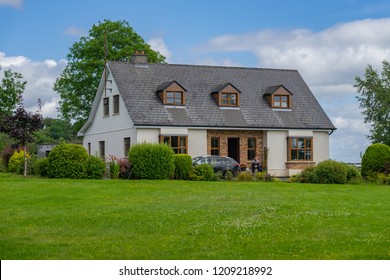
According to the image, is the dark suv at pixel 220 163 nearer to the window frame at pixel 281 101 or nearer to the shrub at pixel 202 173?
the shrub at pixel 202 173

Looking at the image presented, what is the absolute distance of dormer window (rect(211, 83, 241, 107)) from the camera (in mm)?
49406

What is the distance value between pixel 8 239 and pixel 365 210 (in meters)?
10.5

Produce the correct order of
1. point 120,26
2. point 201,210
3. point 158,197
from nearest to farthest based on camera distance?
point 201,210, point 158,197, point 120,26

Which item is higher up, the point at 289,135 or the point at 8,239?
the point at 289,135

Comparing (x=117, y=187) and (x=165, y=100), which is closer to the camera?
(x=117, y=187)

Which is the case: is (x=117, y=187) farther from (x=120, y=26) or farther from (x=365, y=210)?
(x=120, y=26)

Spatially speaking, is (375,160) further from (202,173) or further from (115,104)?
(115,104)

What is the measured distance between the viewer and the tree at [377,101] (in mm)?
70875

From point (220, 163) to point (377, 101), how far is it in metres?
33.3

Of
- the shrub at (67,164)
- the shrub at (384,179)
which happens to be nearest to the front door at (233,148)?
the shrub at (384,179)

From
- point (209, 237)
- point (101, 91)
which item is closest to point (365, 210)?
point (209, 237)

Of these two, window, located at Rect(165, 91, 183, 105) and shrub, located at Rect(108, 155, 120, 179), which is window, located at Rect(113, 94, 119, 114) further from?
shrub, located at Rect(108, 155, 120, 179)

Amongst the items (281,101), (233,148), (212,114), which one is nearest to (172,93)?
(212,114)

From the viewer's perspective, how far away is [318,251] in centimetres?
1368
